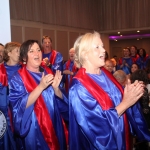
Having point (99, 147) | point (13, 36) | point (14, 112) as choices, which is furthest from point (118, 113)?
point (13, 36)

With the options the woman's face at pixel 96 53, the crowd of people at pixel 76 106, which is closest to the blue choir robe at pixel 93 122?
the crowd of people at pixel 76 106

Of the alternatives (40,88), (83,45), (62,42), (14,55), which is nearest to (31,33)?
(62,42)

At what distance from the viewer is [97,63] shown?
2.08 m

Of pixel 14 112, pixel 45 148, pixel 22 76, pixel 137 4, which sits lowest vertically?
pixel 45 148

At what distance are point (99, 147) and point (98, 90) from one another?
0.48 meters

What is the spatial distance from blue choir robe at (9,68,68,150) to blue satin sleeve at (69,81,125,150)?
619 millimetres

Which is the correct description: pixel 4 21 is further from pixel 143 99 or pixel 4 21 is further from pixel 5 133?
pixel 143 99

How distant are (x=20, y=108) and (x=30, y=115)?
0.44 ft

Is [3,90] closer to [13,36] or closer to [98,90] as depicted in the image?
[98,90]

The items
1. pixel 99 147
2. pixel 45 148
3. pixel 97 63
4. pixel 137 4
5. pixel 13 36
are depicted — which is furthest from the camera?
pixel 137 4

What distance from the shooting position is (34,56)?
259 centimetres

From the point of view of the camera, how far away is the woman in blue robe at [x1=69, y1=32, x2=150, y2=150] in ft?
6.42

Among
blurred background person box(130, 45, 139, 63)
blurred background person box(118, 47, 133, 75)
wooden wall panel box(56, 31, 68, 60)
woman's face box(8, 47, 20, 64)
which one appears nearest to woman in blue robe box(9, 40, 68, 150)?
woman's face box(8, 47, 20, 64)

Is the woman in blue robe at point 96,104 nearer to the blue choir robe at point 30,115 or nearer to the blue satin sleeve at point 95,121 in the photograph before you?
the blue satin sleeve at point 95,121
